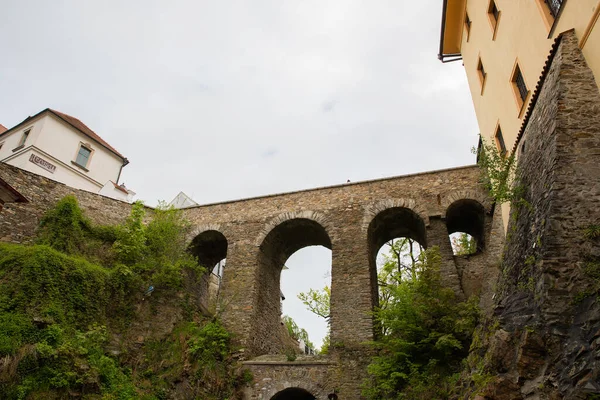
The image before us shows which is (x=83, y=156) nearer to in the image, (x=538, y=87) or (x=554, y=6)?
(x=538, y=87)

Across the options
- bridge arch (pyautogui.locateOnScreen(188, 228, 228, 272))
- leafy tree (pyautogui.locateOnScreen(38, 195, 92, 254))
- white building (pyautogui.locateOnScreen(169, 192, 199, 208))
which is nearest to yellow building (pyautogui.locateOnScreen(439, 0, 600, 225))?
bridge arch (pyautogui.locateOnScreen(188, 228, 228, 272))

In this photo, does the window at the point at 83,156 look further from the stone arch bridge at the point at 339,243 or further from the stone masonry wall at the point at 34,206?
the stone arch bridge at the point at 339,243

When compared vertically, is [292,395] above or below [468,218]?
below

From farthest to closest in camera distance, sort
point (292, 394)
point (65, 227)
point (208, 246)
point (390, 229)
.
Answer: point (208, 246), point (390, 229), point (65, 227), point (292, 394)

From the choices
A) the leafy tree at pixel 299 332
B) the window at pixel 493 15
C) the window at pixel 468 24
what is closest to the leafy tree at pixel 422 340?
the window at pixel 493 15

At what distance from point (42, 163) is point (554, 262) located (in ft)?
78.5

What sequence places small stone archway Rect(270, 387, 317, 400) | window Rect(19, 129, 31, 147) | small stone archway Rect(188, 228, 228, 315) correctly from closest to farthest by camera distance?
1. small stone archway Rect(270, 387, 317, 400)
2. small stone archway Rect(188, 228, 228, 315)
3. window Rect(19, 129, 31, 147)

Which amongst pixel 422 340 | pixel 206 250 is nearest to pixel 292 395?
pixel 422 340

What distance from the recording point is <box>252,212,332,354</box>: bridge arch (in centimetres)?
1517

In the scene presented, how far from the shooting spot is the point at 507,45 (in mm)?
10852

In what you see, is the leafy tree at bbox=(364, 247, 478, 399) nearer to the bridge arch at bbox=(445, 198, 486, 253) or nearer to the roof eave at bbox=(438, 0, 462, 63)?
the bridge arch at bbox=(445, 198, 486, 253)

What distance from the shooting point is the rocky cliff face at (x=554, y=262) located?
5746 millimetres

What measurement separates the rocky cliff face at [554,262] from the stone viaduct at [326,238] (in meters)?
3.69

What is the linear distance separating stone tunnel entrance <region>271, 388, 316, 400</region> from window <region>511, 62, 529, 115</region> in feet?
31.7
